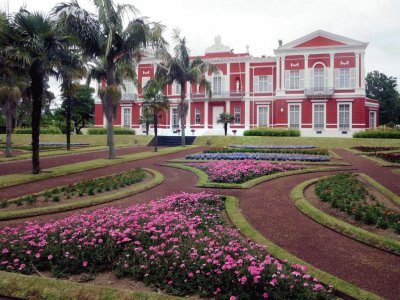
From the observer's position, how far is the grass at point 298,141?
28625 millimetres

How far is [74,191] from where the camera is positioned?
1057cm

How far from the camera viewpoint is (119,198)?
9.80 metres

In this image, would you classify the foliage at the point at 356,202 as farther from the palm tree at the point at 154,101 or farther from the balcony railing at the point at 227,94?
the balcony railing at the point at 227,94

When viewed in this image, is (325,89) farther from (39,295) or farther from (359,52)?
(39,295)

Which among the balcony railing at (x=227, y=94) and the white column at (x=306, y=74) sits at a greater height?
the white column at (x=306, y=74)

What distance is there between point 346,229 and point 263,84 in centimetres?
3691

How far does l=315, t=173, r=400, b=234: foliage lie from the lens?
704cm

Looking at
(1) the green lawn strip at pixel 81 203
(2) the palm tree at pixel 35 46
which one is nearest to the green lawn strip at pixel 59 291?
(1) the green lawn strip at pixel 81 203

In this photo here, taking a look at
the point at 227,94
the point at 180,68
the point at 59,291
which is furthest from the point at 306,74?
the point at 59,291

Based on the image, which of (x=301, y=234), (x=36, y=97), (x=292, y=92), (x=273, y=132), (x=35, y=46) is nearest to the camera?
(x=301, y=234)

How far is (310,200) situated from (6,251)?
681 cm

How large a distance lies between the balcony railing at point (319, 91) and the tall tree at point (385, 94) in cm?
2185

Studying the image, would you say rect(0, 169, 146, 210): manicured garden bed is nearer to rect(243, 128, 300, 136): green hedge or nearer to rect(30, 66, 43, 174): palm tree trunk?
rect(30, 66, 43, 174): palm tree trunk

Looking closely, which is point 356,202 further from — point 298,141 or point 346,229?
point 298,141
